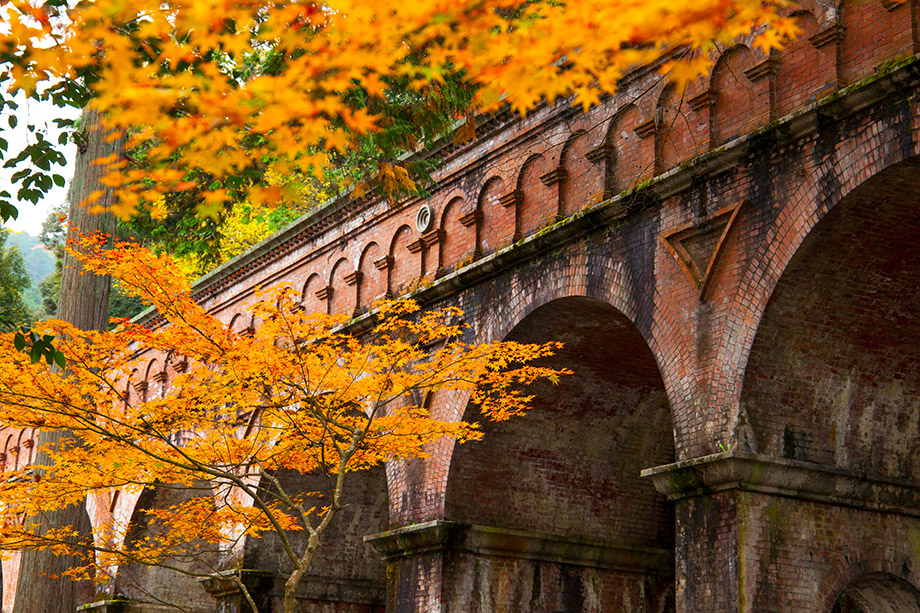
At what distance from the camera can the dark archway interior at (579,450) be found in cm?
1218

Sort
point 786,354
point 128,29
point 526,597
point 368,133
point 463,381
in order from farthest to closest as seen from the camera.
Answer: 1. point 526,597
2. point 463,381
3. point 368,133
4. point 786,354
5. point 128,29

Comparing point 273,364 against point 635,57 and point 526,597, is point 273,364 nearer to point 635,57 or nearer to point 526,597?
point 526,597

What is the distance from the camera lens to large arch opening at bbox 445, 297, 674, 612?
40.3ft

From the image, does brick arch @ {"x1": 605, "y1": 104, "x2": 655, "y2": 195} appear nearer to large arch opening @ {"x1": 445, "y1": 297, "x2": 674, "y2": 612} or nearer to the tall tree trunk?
large arch opening @ {"x1": 445, "y1": 297, "x2": 674, "y2": 612}

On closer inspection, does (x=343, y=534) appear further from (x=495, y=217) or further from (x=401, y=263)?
(x=495, y=217)

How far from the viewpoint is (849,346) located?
31.2ft

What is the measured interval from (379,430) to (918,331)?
5.32 metres

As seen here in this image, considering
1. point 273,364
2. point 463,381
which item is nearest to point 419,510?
point 463,381

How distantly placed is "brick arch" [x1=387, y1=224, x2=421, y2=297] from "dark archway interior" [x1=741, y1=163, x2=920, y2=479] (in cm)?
603

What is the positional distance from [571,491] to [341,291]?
4.81 metres

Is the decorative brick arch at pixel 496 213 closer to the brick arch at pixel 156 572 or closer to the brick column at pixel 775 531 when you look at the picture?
the brick column at pixel 775 531

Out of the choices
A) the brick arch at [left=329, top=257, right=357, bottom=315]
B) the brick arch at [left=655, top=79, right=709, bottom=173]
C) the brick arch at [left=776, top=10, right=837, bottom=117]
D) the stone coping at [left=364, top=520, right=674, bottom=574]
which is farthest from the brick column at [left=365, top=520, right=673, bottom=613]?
the brick arch at [left=776, top=10, right=837, bottom=117]

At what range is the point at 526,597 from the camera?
1260cm

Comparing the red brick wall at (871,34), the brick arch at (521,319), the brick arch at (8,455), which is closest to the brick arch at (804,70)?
the red brick wall at (871,34)
